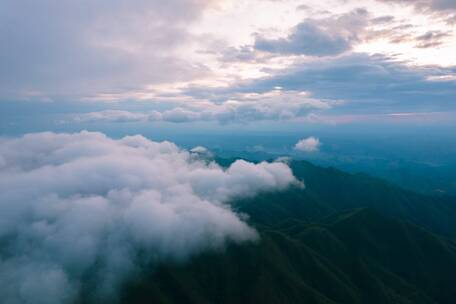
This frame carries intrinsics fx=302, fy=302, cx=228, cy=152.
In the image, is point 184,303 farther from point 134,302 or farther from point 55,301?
point 55,301

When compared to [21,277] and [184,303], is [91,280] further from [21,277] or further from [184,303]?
[184,303]

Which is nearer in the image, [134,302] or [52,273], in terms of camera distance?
[134,302]

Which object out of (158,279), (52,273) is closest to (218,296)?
(158,279)

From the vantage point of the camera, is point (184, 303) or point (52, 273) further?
point (52, 273)

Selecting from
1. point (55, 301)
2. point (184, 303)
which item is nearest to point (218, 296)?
point (184, 303)

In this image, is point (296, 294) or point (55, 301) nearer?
point (55, 301)

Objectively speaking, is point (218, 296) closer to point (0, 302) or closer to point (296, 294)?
point (296, 294)

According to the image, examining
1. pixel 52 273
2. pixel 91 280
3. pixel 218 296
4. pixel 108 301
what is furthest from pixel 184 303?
pixel 52 273
